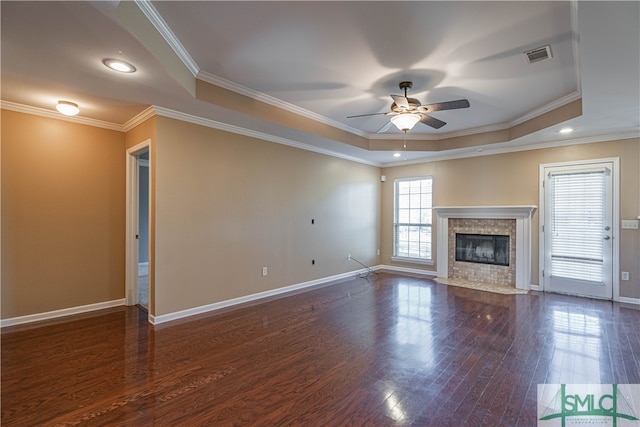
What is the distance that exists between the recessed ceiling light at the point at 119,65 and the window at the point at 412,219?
18.3ft

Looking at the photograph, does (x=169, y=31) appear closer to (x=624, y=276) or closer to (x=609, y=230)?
(x=609, y=230)

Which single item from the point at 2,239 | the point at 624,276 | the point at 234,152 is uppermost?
the point at 234,152

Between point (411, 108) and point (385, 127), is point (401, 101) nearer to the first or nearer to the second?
point (411, 108)

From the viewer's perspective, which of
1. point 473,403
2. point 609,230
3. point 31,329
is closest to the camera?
point 473,403

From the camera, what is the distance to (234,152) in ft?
14.2

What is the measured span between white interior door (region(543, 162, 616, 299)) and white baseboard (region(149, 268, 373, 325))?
3515 mm

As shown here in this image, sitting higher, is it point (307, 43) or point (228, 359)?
point (307, 43)

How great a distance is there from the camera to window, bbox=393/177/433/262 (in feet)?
21.5

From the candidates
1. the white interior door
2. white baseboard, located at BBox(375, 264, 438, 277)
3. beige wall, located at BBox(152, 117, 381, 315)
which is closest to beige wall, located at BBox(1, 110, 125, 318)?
beige wall, located at BBox(152, 117, 381, 315)

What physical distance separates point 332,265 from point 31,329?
4316 millimetres

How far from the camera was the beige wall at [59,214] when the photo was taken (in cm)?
350

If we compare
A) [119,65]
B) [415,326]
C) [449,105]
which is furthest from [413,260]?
[119,65]

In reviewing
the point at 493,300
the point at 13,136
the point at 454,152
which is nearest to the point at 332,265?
the point at 493,300

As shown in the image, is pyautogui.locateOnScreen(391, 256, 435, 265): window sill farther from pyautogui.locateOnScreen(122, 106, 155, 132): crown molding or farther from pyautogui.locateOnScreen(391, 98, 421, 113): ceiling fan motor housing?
pyautogui.locateOnScreen(122, 106, 155, 132): crown molding
